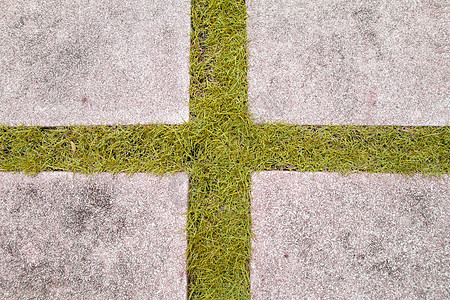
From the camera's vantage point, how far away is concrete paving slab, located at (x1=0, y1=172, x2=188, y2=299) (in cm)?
139

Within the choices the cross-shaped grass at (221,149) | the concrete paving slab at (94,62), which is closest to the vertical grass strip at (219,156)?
the cross-shaped grass at (221,149)

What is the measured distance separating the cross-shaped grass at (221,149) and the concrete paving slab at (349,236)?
87 millimetres

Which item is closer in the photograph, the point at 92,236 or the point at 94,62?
the point at 92,236

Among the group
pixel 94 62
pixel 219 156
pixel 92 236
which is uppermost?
pixel 94 62

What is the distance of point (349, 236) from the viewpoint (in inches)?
56.3

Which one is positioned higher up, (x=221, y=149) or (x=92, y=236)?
(x=221, y=149)

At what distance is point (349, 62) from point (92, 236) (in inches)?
71.9

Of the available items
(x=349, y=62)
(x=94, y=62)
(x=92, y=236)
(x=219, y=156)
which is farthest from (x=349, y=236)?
(x=94, y=62)

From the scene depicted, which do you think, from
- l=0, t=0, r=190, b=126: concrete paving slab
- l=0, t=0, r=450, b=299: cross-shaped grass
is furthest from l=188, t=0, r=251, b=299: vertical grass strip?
l=0, t=0, r=190, b=126: concrete paving slab

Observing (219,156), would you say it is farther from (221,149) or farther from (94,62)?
(94,62)

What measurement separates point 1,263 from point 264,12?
2118mm

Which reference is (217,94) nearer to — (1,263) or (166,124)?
(166,124)

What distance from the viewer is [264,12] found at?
1.65m

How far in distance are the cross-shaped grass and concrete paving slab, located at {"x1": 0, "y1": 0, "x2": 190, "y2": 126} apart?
88mm
